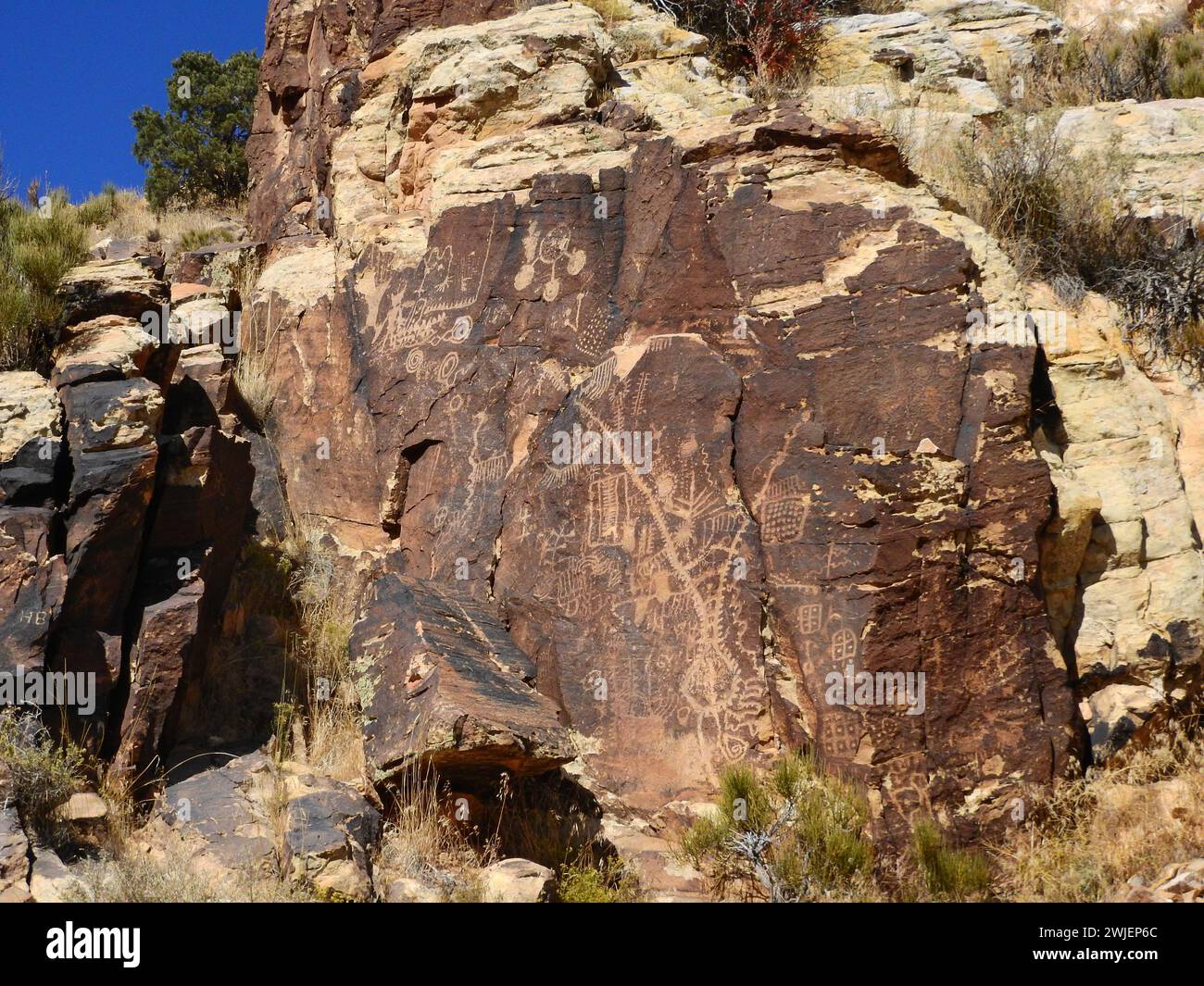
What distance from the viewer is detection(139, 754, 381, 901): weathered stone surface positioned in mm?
5227

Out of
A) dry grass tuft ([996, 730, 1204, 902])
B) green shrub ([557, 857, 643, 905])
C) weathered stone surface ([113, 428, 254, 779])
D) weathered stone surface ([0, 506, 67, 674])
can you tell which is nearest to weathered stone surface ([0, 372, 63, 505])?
weathered stone surface ([0, 506, 67, 674])

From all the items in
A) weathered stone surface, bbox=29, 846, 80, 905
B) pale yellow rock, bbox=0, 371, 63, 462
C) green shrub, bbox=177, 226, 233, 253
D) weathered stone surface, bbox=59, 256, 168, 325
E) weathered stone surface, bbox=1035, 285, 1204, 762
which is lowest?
weathered stone surface, bbox=29, 846, 80, 905

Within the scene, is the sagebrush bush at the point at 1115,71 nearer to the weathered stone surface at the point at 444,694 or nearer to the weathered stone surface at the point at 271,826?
the weathered stone surface at the point at 444,694

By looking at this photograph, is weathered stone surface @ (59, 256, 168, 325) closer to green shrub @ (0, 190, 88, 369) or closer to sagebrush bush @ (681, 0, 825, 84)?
green shrub @ (0, 190, 88, 369)

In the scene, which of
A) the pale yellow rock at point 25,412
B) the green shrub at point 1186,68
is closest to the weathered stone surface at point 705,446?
the pale yellow rock at point 25,412

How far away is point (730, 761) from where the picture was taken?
5992 mm

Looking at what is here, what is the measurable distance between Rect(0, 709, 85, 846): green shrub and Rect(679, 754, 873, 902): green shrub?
2.90 metres

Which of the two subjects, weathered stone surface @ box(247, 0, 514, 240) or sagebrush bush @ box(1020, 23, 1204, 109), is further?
sagebrush bush @ box(1020, 23, 1204, 109)

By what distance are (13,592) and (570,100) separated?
4.87 meters

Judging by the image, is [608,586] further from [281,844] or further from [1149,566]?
[1149,566]

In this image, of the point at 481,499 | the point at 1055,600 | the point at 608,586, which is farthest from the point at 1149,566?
the point at 481,499

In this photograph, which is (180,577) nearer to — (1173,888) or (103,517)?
(103,517)

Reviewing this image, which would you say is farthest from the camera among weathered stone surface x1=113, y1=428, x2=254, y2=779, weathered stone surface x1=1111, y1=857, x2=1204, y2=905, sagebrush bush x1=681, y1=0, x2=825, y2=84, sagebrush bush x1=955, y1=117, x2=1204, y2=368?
sagebrush bush x1=681, y1=0, x2=825, y2=84
